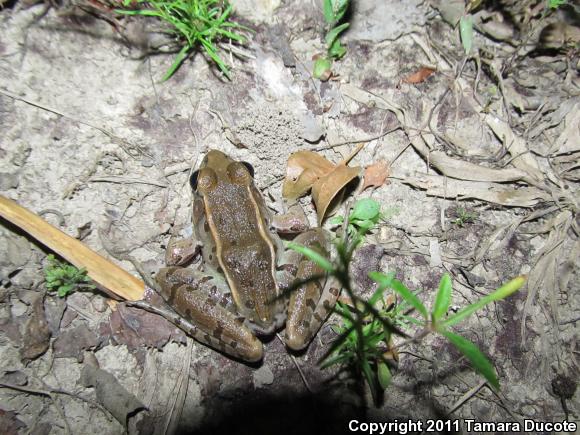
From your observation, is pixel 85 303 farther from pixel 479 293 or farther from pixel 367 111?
pixel 479 293

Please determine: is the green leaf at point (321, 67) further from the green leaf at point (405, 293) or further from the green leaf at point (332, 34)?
the green leaf at point (405, 293)

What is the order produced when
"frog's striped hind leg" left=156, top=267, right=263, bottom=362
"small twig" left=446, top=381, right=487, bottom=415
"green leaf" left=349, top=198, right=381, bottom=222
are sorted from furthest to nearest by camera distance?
"green leaf" left=349, top=198, right=381, bottom=222 < "small twig" left=446, top=381, right=487, bottom=415 < "frog's striped hind leg" left=156, top=267, right=263, bottom=362

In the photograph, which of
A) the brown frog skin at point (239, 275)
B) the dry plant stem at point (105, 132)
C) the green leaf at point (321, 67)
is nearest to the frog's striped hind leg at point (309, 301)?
the brown frog skin at point (239, 275)

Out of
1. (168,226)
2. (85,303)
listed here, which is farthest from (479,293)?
(85,303)

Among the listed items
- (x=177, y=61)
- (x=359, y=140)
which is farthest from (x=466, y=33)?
(x=177, y=61)

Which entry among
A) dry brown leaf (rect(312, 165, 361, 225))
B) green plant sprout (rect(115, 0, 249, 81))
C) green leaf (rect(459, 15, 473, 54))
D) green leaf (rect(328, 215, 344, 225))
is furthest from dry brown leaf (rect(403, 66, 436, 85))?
green plant sprout (rect(115, 0, 249, 81))

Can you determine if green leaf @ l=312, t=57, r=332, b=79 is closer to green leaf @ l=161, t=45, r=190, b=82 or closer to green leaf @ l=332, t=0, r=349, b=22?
green leaf @ l=332, t=0, r=349, b=22
